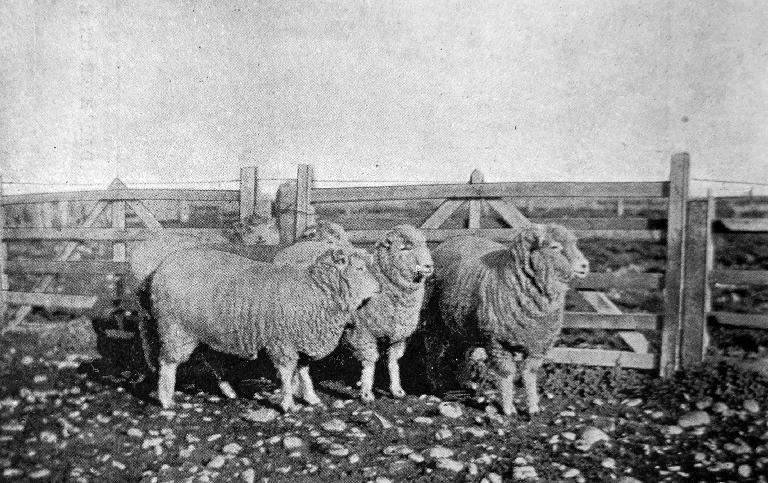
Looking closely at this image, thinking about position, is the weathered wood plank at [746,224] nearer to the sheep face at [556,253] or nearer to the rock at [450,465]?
the sheep face at [556,253]

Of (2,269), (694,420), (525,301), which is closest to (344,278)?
(525,301)

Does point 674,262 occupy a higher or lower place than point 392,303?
higher

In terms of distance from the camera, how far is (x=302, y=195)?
284 inches

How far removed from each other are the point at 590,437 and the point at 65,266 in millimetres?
7263

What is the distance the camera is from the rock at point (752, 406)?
16.4ft

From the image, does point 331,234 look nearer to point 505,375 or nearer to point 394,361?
point 394,361

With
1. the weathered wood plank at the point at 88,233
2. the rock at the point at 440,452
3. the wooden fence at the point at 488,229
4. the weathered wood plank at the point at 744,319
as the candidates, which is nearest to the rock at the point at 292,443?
the rock at the point at 440,452

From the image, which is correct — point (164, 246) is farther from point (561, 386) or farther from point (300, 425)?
point (561, 386)

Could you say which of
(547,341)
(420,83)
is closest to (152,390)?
(547,341)

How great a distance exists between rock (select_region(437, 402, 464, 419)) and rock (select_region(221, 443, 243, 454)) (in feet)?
6.20

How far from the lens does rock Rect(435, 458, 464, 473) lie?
4009 mm

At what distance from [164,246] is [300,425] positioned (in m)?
2.68

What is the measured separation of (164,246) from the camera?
6117 mm

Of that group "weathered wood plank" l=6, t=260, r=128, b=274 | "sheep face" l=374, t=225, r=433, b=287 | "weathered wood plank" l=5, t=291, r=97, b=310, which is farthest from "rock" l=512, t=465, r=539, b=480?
"weathered wood plank" l=5, t=291, r=97, b=310
